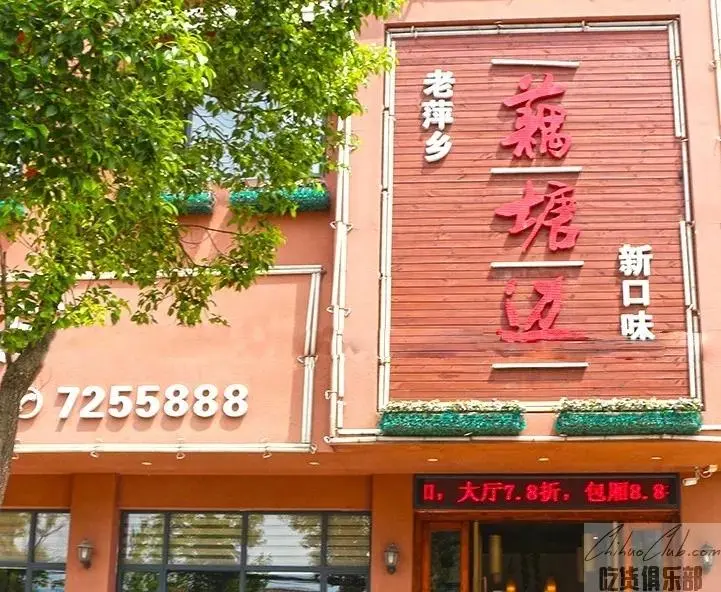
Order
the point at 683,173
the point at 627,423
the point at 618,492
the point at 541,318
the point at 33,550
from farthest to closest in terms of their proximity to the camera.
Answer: the point at 33,550, the point at 618,492, the point at 683,173, the point at 541,318, the point at 627,423

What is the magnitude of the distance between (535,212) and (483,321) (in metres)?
1.11

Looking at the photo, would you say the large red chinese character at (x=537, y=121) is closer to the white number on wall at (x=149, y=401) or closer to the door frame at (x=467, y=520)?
the white number on wall at (x=149, y=401)

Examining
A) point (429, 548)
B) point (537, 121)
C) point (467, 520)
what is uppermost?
point (537, 121)

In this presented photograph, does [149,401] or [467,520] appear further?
[467,520]

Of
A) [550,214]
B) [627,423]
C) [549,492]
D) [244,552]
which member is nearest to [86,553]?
[244,552]

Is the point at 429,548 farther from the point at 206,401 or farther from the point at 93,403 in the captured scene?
the point at 93,403

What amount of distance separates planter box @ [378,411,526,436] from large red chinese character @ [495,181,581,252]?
62.3 inches

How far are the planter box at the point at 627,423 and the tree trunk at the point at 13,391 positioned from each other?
4350 millimetres

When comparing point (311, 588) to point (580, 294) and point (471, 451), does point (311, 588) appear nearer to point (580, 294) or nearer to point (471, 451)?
point (471, 451)

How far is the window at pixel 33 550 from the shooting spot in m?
11.8

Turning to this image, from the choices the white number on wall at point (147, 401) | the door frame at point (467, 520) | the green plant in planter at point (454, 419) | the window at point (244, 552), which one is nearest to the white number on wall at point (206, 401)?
the white number on wall at point (147, 401)

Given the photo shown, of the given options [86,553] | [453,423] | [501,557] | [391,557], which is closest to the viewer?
[453,423]

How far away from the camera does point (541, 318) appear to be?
31.9 feet

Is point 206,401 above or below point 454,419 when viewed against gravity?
above
